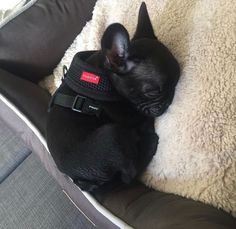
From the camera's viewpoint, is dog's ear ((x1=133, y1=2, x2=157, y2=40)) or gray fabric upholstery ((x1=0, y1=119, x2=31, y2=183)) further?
gray fabric upholstery ((x1=0, y1=119, x2=31, y2=183))

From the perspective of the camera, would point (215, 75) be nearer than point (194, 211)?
No

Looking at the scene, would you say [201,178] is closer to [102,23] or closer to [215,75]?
[215,75]

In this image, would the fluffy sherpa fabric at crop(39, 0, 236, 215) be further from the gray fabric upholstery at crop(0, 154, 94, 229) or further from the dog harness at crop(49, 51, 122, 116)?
the gray fabric upholstery at crop(0, 154, 94, 229)

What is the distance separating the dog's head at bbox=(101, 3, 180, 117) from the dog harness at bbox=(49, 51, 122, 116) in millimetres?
29

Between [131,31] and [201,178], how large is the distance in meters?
0.64

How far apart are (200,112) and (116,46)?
29cm

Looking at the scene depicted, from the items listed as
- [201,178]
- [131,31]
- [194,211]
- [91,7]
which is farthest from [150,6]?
[194,211]

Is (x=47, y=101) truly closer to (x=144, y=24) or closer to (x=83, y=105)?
(x=83, y=105)

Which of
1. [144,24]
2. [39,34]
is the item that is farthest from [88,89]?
[39,34]

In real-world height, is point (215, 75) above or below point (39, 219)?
above

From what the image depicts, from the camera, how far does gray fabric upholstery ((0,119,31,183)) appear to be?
142 cm

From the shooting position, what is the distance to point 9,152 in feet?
4.84

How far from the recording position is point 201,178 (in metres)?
0.93

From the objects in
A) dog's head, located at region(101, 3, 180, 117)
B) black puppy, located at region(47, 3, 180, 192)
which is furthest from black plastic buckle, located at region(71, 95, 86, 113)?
dog's head, located at region(101, 3, 180, 117)
